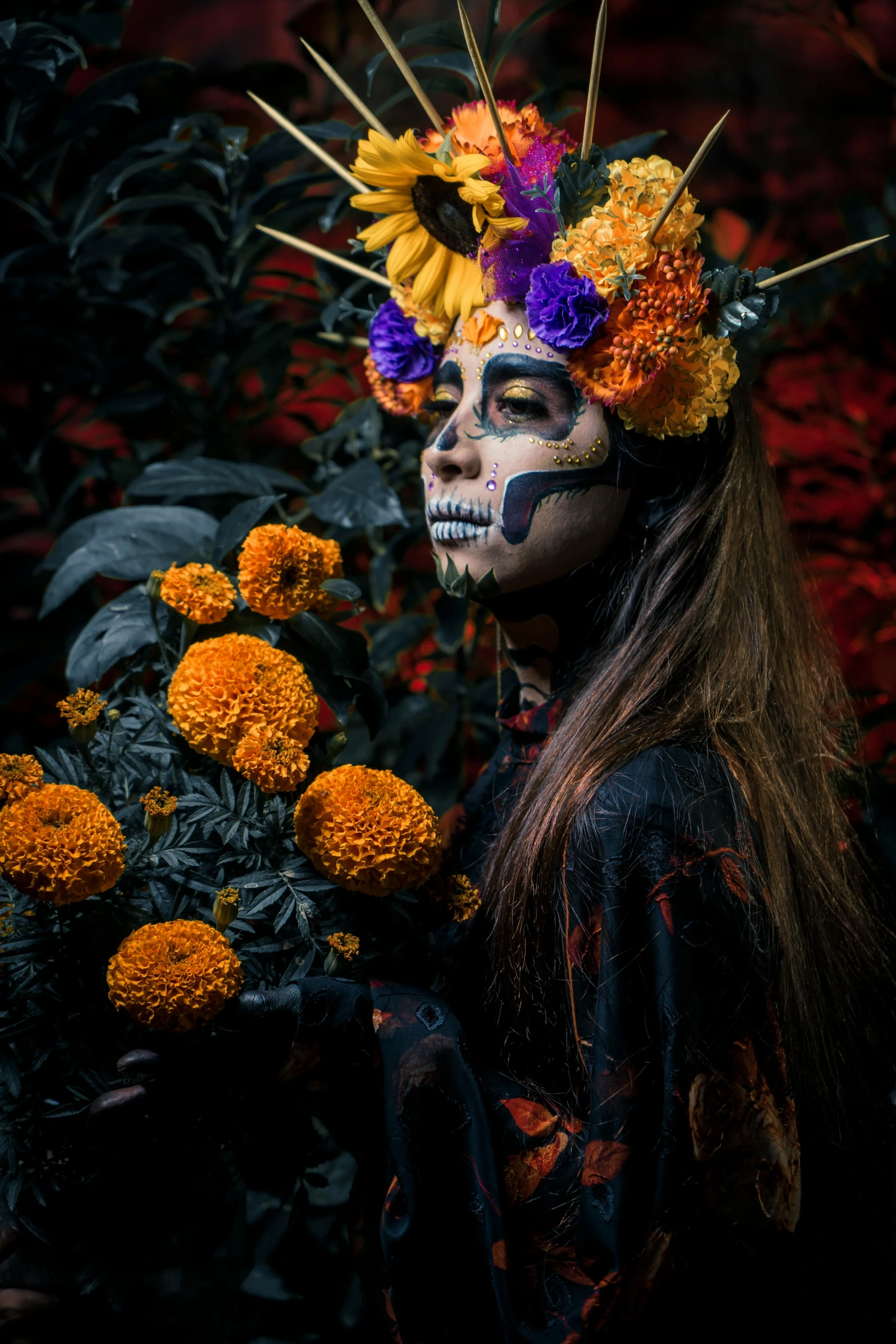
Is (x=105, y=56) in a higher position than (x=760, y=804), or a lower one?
higher

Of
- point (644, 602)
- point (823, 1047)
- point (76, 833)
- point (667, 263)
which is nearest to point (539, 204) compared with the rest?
point (667, 263)

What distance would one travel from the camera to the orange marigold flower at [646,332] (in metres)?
0.81

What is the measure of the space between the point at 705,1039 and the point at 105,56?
4.87 feet

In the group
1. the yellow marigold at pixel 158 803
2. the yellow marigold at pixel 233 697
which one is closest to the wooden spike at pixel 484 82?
the yellow marigold at pixel 233 697

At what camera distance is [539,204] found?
84 cm

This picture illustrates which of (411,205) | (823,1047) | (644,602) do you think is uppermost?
(411,205)

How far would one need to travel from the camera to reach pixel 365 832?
0.70 m

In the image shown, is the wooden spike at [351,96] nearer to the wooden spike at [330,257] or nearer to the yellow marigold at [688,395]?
the wooden spike at [330,257]

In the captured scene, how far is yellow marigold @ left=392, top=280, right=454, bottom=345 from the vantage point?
36.3 inches

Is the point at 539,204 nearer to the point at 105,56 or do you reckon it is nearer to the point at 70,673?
the point at 70,673

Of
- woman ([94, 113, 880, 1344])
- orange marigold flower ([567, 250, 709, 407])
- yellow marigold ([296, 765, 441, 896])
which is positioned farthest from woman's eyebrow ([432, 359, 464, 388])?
yellow marigold ([296, 765, 441, 896])

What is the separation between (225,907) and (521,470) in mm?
399

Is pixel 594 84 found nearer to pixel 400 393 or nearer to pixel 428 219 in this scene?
pixel 428 219

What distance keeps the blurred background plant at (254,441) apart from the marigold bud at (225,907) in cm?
4
